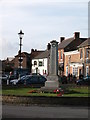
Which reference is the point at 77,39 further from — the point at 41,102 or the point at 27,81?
the point at 41,102

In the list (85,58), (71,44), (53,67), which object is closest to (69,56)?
(71,44)

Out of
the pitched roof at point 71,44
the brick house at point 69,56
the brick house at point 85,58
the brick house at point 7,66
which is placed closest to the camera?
the brick house at point 85,58

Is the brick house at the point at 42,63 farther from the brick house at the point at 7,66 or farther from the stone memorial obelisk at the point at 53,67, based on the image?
the stone memorial obelisk at the point at 53,67

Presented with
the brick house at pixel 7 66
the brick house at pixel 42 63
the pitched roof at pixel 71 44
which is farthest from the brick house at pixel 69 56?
the brick house at pixel 7 66

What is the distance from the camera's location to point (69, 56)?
74.0 metres

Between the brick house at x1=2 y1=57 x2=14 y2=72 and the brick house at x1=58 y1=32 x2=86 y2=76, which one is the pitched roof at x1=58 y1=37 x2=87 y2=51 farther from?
the brick house at x1=2 y1=57 x2=14 y2=72

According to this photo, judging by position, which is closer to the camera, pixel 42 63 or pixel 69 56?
pixel 69 56

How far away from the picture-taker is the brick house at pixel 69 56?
229ft

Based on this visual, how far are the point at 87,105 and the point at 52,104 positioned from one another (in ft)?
6.95

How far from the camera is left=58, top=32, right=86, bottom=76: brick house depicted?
69750mm

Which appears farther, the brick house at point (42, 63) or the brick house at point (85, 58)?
the brick house at point (42, 63)

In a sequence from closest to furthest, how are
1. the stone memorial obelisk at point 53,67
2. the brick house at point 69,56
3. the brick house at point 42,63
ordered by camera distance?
the stone memorial obelisk at point 53,67 < the brick house at point 69,56 < the brick house at point 42,63

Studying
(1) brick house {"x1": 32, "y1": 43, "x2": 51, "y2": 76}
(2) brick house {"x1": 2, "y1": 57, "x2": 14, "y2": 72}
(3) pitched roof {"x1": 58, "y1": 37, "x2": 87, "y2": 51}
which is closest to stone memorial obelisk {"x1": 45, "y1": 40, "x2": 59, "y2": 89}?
(3) pitched roof {"x1": 58, "y1": 37, "x2": 87, "y2": 51}

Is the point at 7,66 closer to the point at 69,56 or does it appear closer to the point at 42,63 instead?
the point at 42,63
